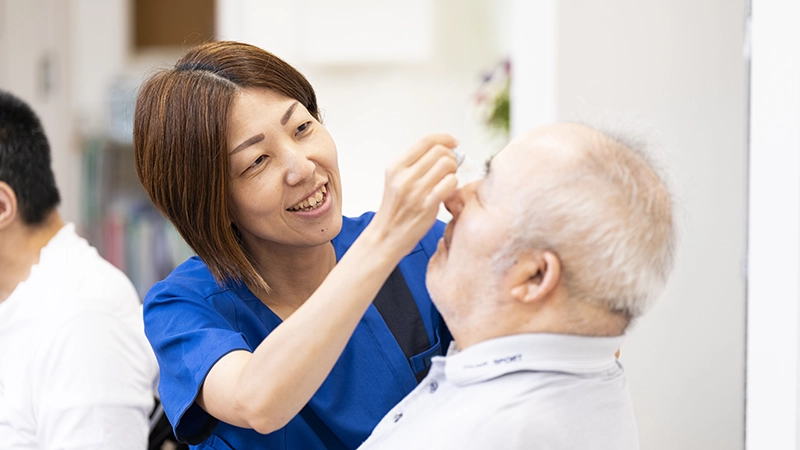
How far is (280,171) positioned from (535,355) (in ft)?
1.58

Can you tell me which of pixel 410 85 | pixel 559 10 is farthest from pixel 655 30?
pixel 410 85

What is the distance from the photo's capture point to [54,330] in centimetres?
159

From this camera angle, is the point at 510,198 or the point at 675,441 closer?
the point at 510,198

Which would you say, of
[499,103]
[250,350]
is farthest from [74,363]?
[499,103]

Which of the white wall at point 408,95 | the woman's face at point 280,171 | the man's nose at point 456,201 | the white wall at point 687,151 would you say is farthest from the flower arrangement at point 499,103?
the man's nose at point 456,201

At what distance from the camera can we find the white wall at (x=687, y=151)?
178 cm

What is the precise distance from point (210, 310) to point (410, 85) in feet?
8.28

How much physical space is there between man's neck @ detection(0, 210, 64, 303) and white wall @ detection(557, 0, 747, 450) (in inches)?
49.6

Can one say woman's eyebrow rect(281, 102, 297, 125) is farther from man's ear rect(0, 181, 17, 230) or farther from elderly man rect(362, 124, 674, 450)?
man's ear rect(0, 181, 17, 230)

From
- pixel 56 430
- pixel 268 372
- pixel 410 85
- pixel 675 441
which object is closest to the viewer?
pixel 268 372

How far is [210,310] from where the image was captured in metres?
1.20

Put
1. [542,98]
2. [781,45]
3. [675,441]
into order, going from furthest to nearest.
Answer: [542,98] < [675,441] < [781,45]

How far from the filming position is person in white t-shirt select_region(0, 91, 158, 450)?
1.55m

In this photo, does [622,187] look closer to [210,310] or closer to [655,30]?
[210,310]
